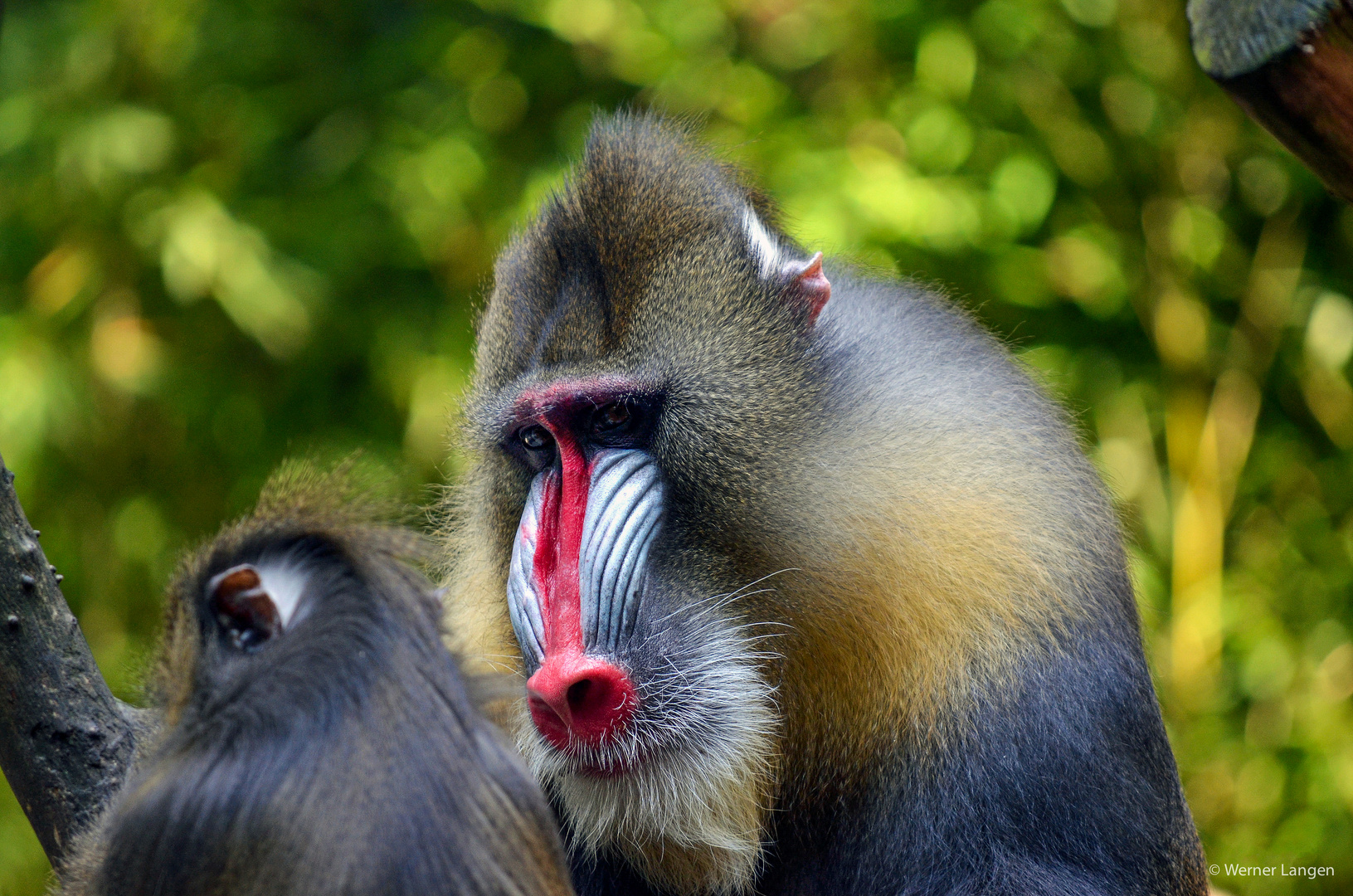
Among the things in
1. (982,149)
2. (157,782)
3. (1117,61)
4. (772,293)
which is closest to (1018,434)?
(772,293)

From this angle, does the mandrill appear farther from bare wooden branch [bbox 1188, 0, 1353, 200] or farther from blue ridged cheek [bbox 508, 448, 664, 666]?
bare wooden branch [bbox 1188, 0, 1353, 200]

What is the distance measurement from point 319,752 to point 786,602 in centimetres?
114

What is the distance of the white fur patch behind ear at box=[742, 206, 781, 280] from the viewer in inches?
112

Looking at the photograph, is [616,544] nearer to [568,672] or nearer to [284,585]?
[568,672]

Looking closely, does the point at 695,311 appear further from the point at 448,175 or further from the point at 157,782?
the point at 448,175

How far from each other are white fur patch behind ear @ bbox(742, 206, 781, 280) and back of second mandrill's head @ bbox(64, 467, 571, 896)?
3.87ft

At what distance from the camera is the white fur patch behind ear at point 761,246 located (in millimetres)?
2852

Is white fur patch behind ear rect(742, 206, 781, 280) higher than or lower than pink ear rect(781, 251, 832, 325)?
higher

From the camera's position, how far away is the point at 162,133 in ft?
19.3

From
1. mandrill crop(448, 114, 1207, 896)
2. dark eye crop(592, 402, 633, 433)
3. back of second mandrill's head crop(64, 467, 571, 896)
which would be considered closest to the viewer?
back of second mandrill's head crop(64, 467, 571, 896)

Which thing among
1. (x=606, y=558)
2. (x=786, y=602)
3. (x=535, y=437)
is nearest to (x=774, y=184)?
(x=535, y=437)

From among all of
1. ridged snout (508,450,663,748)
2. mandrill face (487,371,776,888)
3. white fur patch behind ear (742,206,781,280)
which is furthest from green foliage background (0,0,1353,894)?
ridged snout (508,450,663,748)

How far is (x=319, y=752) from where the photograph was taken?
175 cm

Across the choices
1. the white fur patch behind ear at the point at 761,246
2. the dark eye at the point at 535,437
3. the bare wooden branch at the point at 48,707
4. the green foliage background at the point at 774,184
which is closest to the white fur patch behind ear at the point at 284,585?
the bare wooden branch at the point at 48,707
